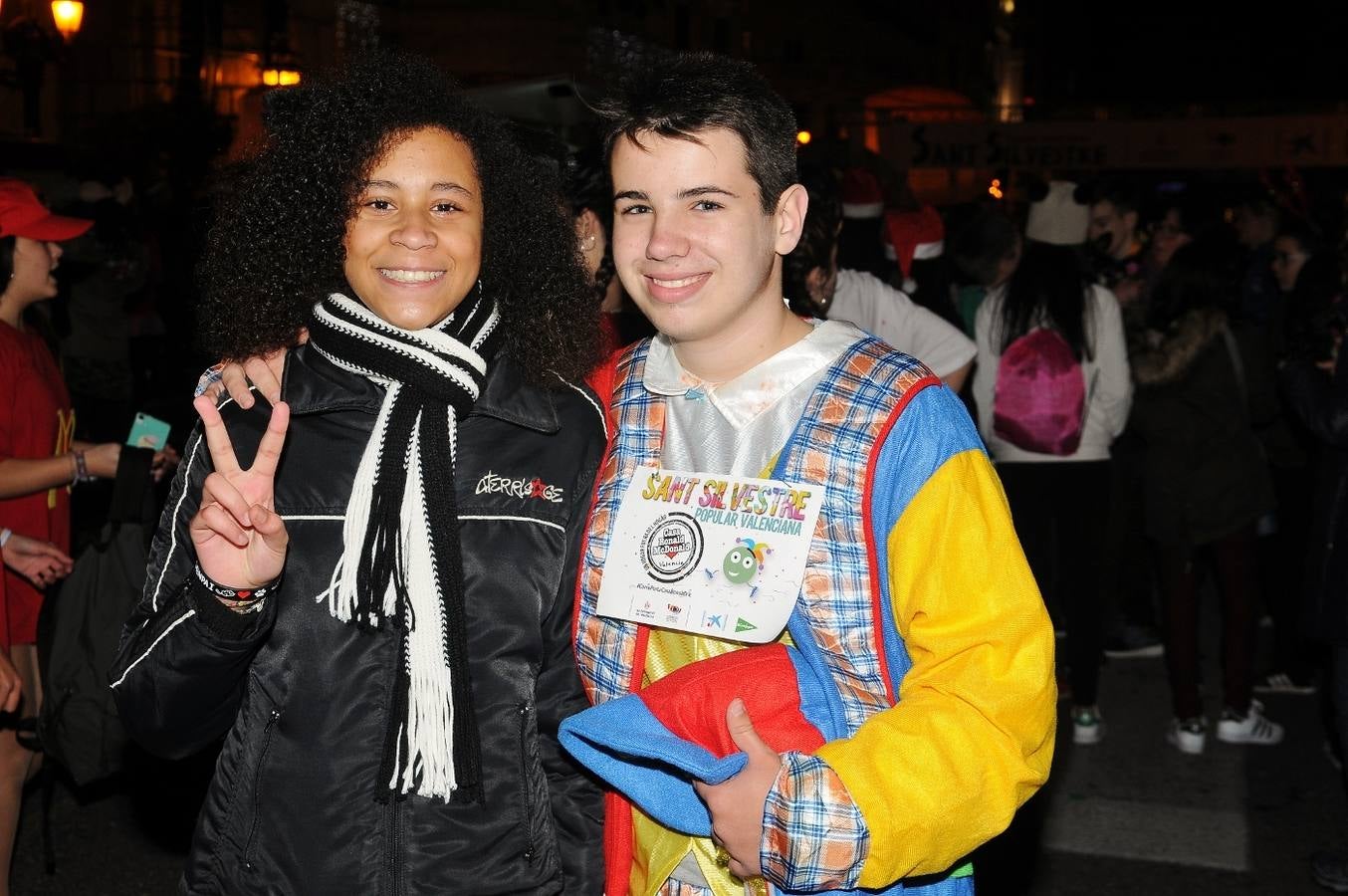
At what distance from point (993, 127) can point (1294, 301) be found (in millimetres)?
10745

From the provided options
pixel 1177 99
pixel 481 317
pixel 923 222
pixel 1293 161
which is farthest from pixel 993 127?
pixel 1177 99

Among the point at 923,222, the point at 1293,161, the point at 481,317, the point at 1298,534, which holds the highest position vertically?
the point at 1293,161

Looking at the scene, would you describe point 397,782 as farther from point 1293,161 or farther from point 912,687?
point 1293,161

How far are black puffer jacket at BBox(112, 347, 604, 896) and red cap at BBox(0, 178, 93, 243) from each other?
8.89 ft

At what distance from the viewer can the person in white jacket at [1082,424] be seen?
551 centimetres

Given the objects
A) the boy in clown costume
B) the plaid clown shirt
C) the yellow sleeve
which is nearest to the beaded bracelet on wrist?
the boy in clown costume

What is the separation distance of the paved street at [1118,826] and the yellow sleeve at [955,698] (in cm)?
296

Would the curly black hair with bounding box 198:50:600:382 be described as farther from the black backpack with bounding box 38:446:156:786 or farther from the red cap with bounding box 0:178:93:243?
the red cap with bounding box 0:178:93:243

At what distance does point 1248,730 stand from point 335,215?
193 inches

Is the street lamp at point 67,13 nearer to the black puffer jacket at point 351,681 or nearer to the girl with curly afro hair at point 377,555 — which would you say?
the girl with curly afro hair at point 377,555

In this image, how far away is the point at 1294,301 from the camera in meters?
5.07

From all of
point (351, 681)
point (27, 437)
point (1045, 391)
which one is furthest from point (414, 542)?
point (1045, 391)

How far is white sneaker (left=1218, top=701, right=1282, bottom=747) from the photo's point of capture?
5762mm

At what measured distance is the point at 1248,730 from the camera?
5.76 m
